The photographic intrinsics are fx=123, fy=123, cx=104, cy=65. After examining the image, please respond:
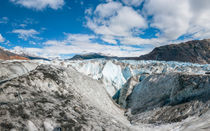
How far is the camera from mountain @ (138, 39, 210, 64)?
159750mm

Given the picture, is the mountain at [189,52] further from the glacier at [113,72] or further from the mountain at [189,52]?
the glacier at [113,72]

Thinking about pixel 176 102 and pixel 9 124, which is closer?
pixel 9 124

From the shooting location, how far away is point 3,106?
5.29 m

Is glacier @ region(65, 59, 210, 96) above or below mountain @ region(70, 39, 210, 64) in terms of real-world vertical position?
below

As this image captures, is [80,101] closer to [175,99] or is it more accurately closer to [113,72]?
[175,99]

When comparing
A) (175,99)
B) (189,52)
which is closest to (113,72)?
(175,99)

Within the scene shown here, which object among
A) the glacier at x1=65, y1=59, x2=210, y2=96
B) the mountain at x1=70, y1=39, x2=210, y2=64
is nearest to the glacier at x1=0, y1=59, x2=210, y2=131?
the glacier at x1=65, y1=59, x2=210, y2=96

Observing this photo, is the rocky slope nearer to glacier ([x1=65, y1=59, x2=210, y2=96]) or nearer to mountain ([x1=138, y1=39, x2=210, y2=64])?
glacier ([x1=65, y1=59, x2=210, y2=96])

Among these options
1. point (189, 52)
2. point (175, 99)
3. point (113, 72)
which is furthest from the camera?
point (189, 52)

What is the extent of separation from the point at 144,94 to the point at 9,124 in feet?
68.3

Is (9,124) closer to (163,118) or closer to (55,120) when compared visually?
(55,120)

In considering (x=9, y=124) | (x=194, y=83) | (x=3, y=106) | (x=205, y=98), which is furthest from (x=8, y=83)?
(x=194, y=83)

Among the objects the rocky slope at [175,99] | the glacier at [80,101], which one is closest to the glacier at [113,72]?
the glacier at [80,101]

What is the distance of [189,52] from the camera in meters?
170
